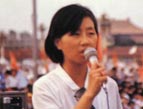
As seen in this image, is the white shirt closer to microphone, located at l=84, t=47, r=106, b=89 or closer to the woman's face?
the woman's face

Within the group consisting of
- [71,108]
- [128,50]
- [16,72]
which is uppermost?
[71,108]

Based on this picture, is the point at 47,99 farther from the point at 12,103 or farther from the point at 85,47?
the point at 12,103

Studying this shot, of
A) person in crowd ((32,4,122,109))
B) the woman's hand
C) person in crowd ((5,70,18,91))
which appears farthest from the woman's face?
person in crowd ((5,70,18,91))

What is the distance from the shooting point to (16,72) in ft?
36.2

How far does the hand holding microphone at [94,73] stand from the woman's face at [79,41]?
6 cm

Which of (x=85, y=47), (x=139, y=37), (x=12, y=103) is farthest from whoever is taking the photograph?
(x=139, y=37)

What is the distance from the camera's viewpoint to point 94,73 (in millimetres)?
1726

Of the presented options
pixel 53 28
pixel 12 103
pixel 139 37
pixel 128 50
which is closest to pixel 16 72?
pixel 12 103

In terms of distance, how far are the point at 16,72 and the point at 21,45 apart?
1356 inches

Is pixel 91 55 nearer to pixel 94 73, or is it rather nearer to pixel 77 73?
pixel 94 73

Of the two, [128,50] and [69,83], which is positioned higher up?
[69,83]

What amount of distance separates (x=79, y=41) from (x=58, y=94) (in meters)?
0.25

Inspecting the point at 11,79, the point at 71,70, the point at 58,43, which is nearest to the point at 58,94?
the point at 71,70

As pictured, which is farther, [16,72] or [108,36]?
[108,36]
